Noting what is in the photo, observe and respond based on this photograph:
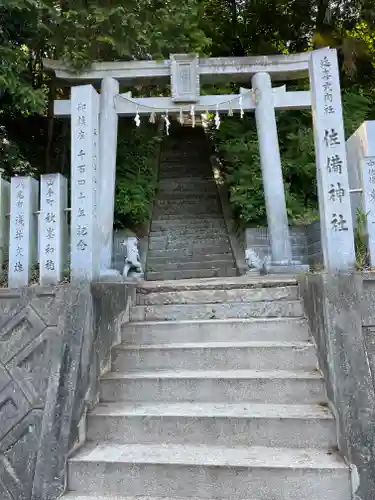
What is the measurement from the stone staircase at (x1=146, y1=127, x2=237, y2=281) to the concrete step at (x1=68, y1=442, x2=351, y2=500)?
4.70 metres

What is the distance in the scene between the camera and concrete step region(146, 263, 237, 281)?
7.26 meters

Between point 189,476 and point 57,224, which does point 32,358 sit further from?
point 189,476

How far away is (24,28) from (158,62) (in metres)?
2.02

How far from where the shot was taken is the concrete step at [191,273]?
7262 millimetres

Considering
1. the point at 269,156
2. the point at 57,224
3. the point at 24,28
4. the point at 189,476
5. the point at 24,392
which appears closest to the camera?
the point at 189,476

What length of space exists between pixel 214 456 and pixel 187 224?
636 cm

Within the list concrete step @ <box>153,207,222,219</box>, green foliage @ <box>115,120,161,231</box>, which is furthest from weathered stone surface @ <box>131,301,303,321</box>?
concrete step @ <box>153,207,222,219</box>

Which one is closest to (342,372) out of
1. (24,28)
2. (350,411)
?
(350,411)

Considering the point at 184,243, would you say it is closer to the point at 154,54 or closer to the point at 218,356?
the point at 154,54

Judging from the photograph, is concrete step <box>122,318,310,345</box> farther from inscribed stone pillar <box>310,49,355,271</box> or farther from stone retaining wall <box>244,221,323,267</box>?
stone retaining wall <box>244,221,323,267</box>

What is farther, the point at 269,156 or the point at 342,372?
the point at 269,156


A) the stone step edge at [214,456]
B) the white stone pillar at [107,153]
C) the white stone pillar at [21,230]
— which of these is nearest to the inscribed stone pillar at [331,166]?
the stone step edge at [214,456]

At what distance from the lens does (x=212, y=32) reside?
11383 mm

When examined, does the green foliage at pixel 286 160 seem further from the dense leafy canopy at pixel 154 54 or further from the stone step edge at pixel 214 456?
the stone step edge at pixel 214 456
